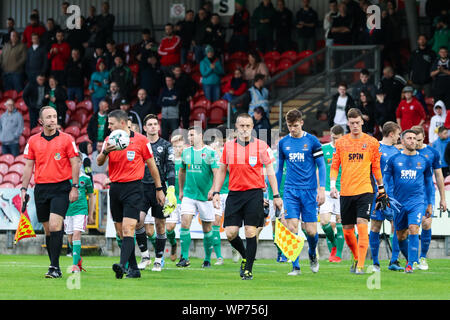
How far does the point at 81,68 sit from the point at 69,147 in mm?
15023

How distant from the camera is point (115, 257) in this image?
19906mm

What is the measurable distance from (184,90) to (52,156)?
473 inches

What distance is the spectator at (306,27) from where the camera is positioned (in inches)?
1073

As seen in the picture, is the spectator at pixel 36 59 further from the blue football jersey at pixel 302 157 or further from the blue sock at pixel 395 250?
the blue sock at pixel 395 250

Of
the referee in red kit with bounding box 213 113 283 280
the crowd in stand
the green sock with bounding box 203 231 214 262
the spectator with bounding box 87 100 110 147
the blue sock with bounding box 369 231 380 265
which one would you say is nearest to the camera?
the referee in red kit with bounding box 213 113 283 280

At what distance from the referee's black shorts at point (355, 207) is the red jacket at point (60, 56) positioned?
16.6m

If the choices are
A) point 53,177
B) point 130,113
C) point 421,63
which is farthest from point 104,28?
point 53,177

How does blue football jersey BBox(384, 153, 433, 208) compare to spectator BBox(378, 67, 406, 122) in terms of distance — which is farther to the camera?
spectator BBox(378, 67, 406, 122)

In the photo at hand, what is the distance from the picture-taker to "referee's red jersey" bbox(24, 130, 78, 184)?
13.2m

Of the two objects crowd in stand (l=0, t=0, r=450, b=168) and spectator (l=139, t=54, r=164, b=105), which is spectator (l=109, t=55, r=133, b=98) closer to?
crowd in stand (l=0, t=0, r=450, b=168)

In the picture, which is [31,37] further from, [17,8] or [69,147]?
[69,147]

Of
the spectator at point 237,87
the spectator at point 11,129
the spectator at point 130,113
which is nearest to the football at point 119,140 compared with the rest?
the spectator at point 130,113

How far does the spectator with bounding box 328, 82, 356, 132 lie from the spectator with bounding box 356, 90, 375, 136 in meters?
0.25

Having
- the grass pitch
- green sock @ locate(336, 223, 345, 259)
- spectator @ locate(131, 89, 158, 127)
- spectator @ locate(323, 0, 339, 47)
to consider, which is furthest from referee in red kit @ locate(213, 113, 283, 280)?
spectator @ locate(323, 0, 339, 47)
